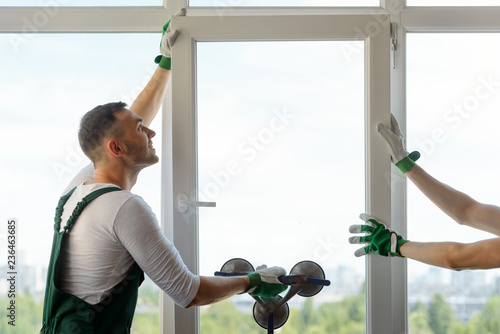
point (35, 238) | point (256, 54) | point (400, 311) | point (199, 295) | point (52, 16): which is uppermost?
point (52, 16)

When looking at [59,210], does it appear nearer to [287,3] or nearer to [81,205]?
[81,205]

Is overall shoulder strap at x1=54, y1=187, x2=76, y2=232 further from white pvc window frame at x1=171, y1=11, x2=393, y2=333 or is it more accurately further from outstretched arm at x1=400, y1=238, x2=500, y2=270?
outstretched arm at x1=400, y1=238, x2=500, y2=270

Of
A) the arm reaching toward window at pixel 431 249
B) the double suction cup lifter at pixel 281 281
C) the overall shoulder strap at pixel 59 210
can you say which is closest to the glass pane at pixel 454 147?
the arm reaching toward window at pixel 431 249

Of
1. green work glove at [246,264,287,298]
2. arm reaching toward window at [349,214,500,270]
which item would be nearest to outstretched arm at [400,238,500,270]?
arm reaching toward window at [349,214,500,270]

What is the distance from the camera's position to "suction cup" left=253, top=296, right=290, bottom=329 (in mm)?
2047

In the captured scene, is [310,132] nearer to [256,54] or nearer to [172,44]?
[256,54]

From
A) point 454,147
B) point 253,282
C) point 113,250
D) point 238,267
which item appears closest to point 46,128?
point 113,250

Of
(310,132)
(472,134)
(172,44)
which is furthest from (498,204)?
(172,44)

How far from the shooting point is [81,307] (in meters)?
1.70

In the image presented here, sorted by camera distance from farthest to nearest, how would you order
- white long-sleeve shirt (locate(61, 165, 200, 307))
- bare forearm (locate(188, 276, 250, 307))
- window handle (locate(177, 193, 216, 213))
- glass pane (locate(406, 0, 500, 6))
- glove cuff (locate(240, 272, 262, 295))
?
glass pane (locate(406, 0, 500, 6))
window handle (locate(177, 193, 216, 213))
glove cuff (locate(240, 272, 262, 295))
bare forearm (locate(188, 276, 250, 307))
white long-sleeve shirt (locate(61, 165, 200, 307))

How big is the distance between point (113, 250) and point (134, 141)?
0.40 metres

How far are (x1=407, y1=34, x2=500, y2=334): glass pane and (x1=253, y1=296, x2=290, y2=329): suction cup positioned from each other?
1.98 ft

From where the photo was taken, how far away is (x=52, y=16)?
90.4 inches

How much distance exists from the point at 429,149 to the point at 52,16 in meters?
1.72
